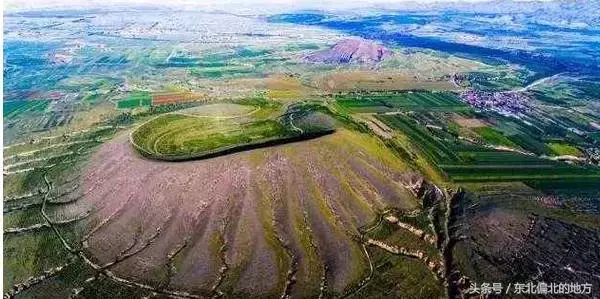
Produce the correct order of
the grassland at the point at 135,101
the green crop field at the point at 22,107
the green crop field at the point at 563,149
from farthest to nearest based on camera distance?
the grassland at the point at 135,101 → the green crop field at the point at 22,107 → the green crop field at the point at 563,149

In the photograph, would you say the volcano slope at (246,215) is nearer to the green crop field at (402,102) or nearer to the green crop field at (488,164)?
the green crop field at (488,164)

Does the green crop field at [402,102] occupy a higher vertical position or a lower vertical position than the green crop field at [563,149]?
lower

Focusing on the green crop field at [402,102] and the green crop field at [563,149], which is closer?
the green crop field at [563,149]

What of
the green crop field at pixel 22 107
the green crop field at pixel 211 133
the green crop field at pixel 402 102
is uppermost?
the green crop field at pixel 211 133

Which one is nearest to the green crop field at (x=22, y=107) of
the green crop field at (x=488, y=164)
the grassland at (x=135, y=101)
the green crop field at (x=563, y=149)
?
the grassland at (x=135, y=101)

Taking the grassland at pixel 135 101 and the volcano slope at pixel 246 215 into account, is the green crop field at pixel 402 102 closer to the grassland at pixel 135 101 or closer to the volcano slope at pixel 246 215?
the volcano slope at pixel 246 215

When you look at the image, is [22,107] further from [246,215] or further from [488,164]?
[488,164]

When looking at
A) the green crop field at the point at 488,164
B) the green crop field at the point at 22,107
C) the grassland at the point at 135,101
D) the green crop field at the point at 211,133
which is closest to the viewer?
the green crop field at the point at 211,133

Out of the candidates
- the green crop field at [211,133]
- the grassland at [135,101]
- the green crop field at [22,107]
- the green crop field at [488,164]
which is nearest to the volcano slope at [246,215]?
the green crop field at [211,133]

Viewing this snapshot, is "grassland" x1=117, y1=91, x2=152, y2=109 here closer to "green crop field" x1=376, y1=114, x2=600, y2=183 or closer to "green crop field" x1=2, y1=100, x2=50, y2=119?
"green crop field" x1=2, y1=100, x2=50, y2=119

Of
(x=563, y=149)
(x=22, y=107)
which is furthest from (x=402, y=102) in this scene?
(x=22, y=107)
